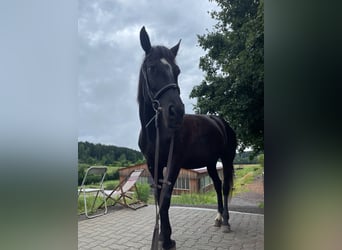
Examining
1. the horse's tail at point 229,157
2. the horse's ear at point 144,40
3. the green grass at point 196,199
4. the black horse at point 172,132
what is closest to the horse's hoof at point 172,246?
the black horse at point 172,132

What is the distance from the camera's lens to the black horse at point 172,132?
1.48m

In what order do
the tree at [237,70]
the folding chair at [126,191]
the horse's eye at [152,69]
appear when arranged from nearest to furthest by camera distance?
1. the tree at [237,70]
2. the horse's eye at [152,69]
3. the folding chair at [126,191]

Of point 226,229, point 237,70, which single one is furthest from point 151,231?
point 237,70

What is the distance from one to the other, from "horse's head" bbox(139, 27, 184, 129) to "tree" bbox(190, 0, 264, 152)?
0.14m

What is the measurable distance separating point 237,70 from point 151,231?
106 centimetres

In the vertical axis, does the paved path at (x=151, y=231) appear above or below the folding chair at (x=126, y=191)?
below

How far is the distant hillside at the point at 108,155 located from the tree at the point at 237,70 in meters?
0.48

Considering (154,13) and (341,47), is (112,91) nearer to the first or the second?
(154,13)

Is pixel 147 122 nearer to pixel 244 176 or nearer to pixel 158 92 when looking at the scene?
pixel 158 92

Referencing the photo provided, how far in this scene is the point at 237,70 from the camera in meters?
1.48

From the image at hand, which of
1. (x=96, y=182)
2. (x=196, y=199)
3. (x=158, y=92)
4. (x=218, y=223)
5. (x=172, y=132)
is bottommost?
(x=218, y=223)

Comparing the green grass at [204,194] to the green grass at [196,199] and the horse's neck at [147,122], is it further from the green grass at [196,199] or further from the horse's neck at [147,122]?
the horse's neck at [147,122]

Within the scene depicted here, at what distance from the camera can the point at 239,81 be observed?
146 centimetres

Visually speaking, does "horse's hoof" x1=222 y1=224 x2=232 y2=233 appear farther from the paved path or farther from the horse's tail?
the horse's tail
